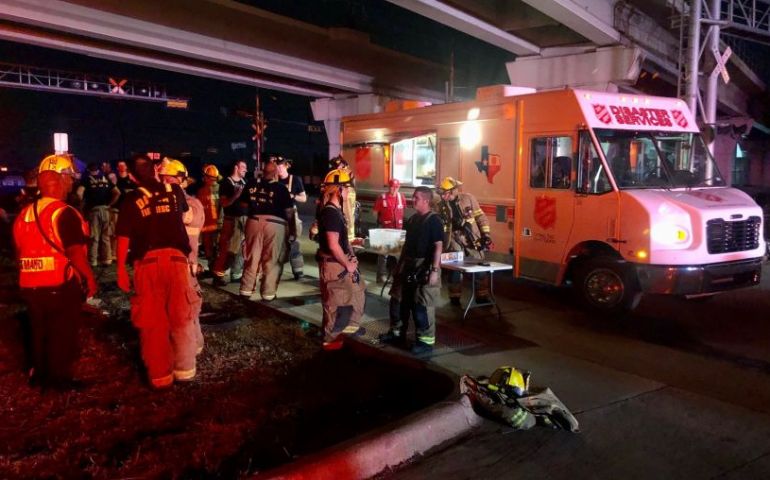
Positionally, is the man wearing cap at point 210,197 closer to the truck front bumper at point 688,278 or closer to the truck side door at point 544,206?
the truck side door at point 544,206

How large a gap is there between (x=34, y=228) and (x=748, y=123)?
13.8m

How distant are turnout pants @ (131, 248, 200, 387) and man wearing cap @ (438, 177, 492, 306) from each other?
13.7ft

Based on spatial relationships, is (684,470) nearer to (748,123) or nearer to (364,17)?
(748,123)

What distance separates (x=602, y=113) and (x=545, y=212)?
1.51 meters

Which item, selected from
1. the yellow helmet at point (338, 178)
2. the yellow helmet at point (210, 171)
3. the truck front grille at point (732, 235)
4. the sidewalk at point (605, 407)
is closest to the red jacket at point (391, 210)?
the yellow helmet at point (210, 171)

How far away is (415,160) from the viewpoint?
38.8 ft

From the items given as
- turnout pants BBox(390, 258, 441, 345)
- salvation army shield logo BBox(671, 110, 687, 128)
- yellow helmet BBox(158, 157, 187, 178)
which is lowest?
turnout pants BBox(390, 258, 441, 345)

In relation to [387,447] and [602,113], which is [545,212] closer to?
[602,113]

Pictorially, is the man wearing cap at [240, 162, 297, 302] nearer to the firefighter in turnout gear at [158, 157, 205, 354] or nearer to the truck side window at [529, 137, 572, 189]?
the firefighter in turnout gear at [158, 157, 205, 354]

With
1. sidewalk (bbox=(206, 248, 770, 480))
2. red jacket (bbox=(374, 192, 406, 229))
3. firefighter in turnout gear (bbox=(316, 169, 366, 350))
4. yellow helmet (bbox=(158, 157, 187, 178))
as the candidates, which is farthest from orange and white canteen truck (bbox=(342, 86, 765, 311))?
yellow helmet (bbox=(158, 157, 187, 178))

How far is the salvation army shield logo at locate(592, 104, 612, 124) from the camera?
840cm

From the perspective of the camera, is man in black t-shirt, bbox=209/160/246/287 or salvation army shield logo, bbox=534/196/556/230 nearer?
salvation army shield logo, bbox=534/196/556/230

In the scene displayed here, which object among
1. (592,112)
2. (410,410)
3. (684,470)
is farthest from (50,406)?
(592,112)

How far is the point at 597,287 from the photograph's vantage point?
8.43 m
